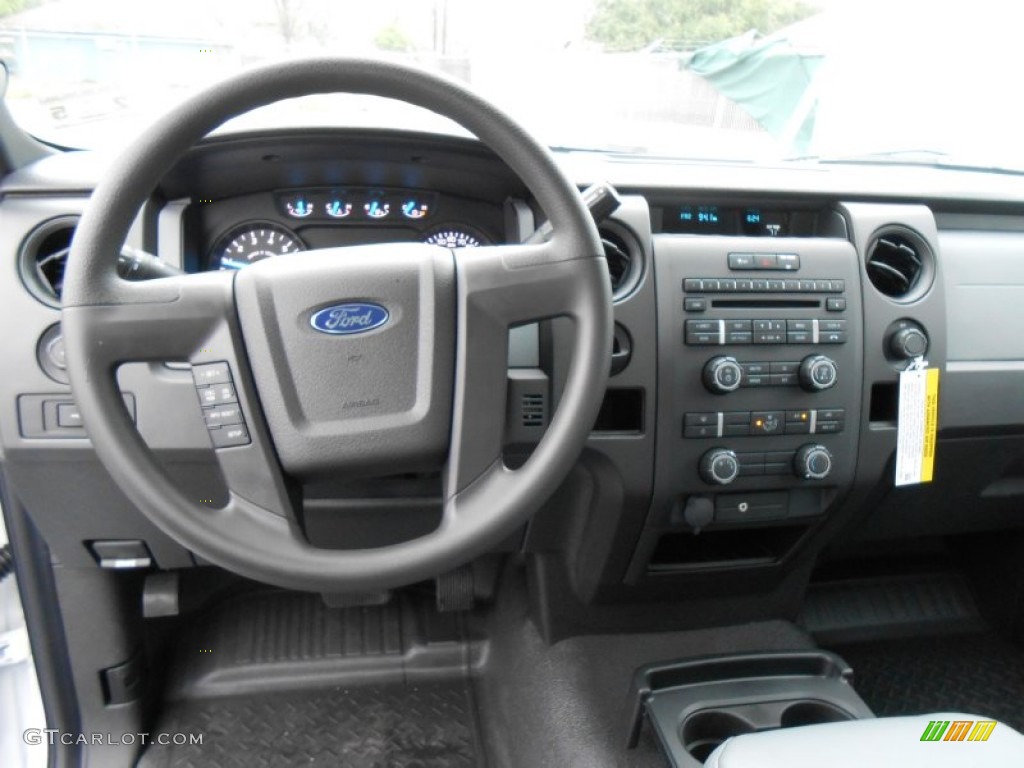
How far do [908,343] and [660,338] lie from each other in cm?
42

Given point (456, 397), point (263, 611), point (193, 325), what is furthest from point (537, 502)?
point (263, 611)

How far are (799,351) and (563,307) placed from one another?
1.68 feet

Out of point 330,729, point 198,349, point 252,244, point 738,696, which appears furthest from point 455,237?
point 330,729

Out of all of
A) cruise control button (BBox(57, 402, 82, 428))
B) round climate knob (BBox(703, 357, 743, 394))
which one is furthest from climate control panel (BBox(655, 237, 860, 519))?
cruise control button (BBox(57, 402, 82, 428))

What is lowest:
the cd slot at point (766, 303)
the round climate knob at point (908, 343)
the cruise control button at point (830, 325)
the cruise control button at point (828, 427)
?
the cruise control button at point (828, 427)

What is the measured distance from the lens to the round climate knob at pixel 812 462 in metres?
1.27

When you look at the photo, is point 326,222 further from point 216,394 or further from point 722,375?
point 722,375

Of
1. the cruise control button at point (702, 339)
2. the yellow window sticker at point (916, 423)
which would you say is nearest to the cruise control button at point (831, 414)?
the yellow window sticker at point (916, 423)

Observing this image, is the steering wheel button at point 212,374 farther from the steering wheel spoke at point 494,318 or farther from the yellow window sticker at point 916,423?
the yellow window sticker at point 916,423

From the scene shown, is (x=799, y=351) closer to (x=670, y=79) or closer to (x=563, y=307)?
(x=563, y=307)

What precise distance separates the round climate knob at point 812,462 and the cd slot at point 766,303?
0.23 m

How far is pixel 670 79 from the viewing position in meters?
1.71

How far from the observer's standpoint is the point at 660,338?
1198 mm

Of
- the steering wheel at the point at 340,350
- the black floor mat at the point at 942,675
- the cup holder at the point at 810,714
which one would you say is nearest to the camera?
the steering wheel at the point at 340,350
